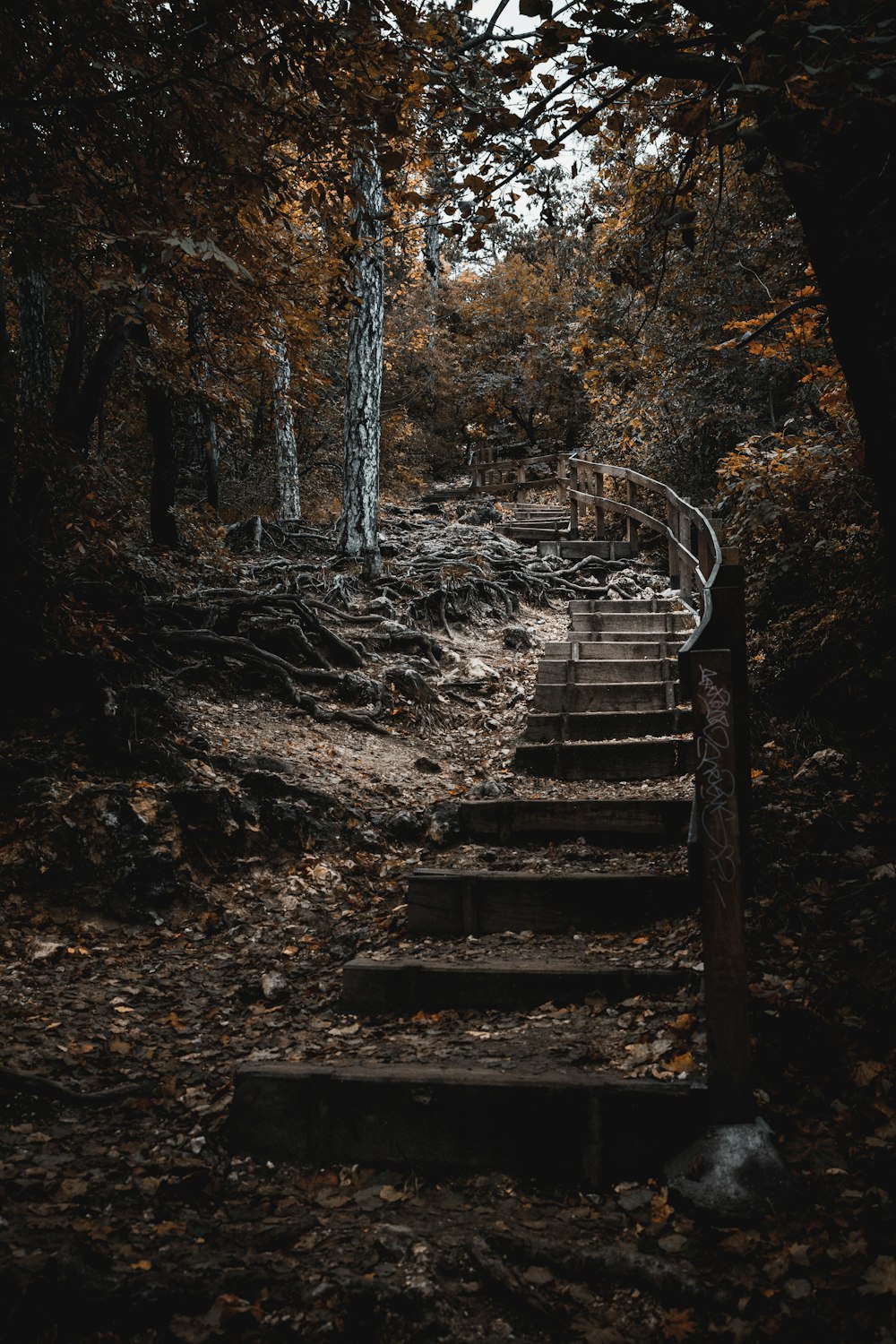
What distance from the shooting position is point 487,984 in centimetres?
362

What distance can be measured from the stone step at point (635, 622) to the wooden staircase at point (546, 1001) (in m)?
3.00

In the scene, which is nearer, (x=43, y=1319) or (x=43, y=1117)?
(x=43, y=1319)

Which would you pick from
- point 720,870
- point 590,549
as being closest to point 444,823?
point 720,870

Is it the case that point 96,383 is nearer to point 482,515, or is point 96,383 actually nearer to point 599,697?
point 599,697

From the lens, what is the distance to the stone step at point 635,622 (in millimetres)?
8406

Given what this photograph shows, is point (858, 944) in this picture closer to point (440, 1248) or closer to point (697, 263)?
point (440, 1248)

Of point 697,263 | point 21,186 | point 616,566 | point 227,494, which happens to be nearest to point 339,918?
point 21,186

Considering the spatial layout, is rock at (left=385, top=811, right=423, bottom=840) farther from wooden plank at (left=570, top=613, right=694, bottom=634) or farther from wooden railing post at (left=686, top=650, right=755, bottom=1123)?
wooden plank at (left=570, top=613, right=694, bottom=634)

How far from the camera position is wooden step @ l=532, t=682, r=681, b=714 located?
6.68 metres

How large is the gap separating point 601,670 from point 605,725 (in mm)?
966

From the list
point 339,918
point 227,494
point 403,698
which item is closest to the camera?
point 339,918

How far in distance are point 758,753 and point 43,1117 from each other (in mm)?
4532

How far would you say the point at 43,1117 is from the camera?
3141 mm

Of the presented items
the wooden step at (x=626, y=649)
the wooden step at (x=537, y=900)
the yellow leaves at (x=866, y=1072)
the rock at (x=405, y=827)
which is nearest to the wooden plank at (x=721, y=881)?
the yellow leaves at (x=866, y=1072)
